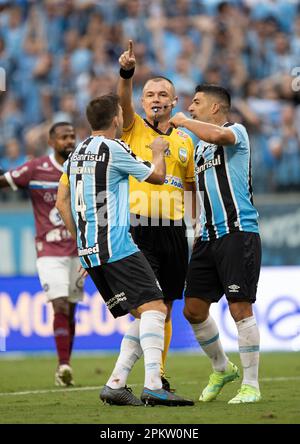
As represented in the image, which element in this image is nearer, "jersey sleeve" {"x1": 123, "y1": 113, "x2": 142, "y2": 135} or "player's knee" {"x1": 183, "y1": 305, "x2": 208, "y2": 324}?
"player's knee" {"x1": 183, "y1": 305, "x2": 208, "y2": 324}

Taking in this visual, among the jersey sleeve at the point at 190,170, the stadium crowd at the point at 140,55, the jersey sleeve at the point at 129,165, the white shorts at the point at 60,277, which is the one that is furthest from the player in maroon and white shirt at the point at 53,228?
the stadium crowd at the point at 140,55

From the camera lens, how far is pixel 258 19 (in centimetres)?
1891

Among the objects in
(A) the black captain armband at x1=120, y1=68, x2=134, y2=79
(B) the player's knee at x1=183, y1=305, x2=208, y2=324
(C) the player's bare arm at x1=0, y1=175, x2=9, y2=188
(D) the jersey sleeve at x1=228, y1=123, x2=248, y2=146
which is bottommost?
(B) the player's knee at x1=183, y1=305, x2=208, y2=324

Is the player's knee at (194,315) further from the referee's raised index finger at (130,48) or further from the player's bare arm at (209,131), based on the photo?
the referee's raised index finger at (130,48)

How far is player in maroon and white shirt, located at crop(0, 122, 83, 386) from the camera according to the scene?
11406 millimetres

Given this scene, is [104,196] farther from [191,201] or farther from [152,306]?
[191,201]

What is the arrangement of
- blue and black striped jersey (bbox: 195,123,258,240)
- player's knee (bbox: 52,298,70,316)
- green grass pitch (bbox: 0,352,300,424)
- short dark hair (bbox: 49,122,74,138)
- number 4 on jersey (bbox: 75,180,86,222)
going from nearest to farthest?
green grass pitch (bbox: 0,352,300,424) < number 4 on jersey (bbox: 75,180,86,222) < blue and black striped jersey (bbox: 195,123,258,240) < player's knee (bbox: 52,298,70,316) < short dark hair (bbox: 49,122,74,138)

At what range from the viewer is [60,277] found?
11.4 metres

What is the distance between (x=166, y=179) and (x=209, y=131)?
1.09m

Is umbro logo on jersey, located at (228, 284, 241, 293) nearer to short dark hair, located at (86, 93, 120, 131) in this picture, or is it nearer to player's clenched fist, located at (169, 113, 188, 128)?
player's clenched fist, located at (169, 113, 188, 128)

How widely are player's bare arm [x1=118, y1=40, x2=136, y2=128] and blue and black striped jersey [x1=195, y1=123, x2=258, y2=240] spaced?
0.89 metres

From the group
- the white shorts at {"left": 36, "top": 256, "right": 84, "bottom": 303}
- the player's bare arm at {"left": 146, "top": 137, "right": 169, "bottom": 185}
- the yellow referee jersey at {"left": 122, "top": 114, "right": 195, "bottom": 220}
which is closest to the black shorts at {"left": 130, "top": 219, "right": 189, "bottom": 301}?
the yellow referee jersey at {"left": 122, "top": 114, "right": 195, "bottom": 220}

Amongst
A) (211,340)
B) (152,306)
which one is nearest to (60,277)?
(211,340)

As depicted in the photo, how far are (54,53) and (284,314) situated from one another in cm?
742
